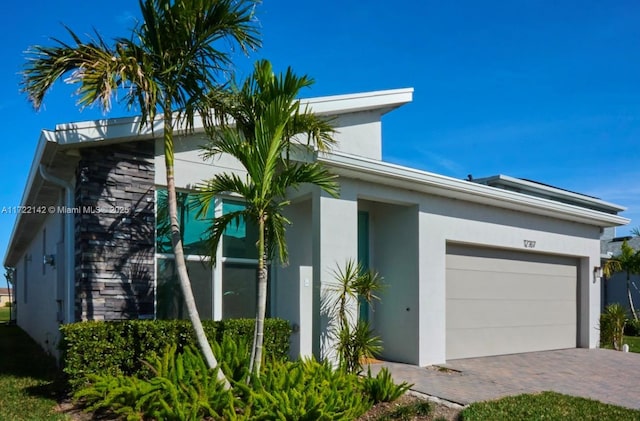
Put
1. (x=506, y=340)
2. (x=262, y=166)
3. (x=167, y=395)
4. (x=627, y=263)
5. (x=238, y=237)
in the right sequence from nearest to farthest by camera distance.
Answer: (x=167, y=395)
(x=262, y=166)
(x=238, y=237)
(x=506, y=340)
(x=627, y=263)

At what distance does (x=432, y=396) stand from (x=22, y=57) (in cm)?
717

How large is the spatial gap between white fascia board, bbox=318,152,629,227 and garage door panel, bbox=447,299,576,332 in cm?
232

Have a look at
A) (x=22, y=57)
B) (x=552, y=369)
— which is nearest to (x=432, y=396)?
(x=552, y=369)

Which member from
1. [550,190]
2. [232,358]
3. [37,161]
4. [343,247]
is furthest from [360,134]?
[550,190]

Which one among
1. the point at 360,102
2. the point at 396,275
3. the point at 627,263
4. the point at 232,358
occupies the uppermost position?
the point at 360,102

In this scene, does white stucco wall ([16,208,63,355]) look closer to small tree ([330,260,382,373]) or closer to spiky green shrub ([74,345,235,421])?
spiky green shrub ([74,345,235,421])

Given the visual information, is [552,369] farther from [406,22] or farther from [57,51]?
[57,51]

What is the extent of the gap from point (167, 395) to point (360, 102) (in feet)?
25.1

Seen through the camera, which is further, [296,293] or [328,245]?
[328,245]

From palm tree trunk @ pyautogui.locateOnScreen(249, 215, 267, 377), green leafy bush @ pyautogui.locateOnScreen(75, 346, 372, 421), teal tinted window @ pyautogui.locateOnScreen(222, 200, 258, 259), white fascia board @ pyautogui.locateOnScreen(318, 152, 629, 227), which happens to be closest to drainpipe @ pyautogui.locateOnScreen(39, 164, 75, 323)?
green leafy bush @ pyautogui.locateOnScreen(75, 346, 372, 421)

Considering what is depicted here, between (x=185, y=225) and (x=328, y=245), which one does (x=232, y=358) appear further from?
(x=328, y=245)

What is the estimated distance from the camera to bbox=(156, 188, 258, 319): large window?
891 cm

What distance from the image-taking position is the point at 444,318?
11141 mm

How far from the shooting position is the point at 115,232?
823 cm
